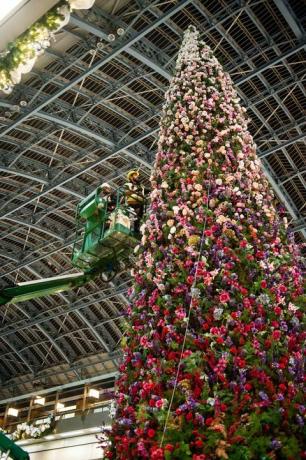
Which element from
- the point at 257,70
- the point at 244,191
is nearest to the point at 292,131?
the point at 257,70

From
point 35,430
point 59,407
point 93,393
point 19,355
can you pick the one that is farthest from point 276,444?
point 19,355

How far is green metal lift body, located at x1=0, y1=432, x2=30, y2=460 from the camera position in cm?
638

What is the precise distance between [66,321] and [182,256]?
2818cm

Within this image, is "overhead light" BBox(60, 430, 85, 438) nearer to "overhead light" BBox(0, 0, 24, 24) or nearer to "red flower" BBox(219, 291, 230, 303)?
"red flower" BBox(219, 291, 230, 303)

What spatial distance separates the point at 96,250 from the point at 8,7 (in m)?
5.59

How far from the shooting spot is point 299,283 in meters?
4.21

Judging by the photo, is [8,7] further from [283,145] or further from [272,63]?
[283,145]

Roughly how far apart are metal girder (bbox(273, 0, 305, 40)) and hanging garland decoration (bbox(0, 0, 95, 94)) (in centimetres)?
1289

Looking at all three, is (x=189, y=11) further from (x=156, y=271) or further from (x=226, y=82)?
(x=156, y=271)

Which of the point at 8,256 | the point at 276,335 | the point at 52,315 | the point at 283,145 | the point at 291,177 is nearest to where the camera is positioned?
the point at 276,335

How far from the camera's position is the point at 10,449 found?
21.0 ft

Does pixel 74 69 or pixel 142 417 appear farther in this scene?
pixel 74 69

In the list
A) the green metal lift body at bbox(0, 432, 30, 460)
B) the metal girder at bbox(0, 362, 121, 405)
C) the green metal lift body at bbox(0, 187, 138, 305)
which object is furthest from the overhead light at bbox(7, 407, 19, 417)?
the green metal lift body at bbox(0, 432, 30, 460)

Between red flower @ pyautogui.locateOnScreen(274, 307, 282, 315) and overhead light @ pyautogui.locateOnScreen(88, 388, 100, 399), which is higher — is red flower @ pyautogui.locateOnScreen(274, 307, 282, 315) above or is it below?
below
